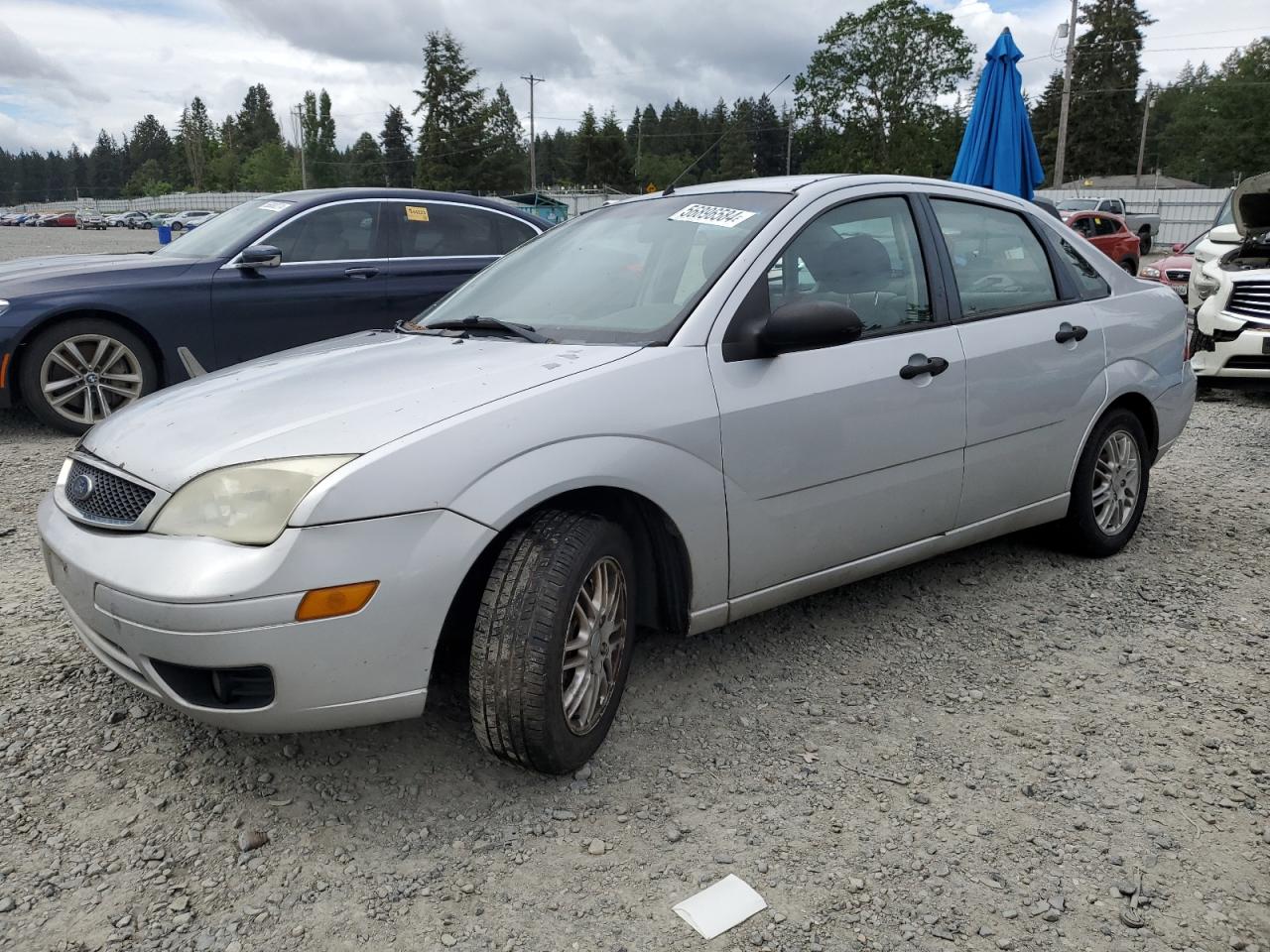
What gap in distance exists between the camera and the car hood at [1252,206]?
348 inches

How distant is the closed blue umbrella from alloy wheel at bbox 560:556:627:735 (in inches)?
334

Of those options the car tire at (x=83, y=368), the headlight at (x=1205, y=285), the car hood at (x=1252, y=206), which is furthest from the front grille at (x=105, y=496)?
the car hood at (x=1252, y=206)

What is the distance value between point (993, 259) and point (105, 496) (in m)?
3.17

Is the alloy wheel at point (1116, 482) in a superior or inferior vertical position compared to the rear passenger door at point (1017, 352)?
inferior

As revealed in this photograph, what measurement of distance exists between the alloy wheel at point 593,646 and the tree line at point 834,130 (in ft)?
104

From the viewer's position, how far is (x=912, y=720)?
3.04 m

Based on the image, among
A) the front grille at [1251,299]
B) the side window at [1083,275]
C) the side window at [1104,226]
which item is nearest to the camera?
the side window at [1083,275]

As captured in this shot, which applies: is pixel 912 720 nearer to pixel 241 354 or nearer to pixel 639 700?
pixel 639 700

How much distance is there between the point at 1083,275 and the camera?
4.24 meters

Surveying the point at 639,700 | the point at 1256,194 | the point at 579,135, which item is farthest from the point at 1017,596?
the point at 579,135

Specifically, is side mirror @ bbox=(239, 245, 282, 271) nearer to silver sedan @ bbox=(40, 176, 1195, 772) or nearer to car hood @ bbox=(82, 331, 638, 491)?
silver sedan @ bbox=(40, 176, 1195, 772)

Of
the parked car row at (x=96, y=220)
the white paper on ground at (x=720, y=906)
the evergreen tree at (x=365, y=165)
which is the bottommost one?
the white paper on ground at (x=720, y=906)

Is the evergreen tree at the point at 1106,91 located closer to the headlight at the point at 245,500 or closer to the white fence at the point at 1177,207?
the white fence at the point at 1177,207

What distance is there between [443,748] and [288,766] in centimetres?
42
